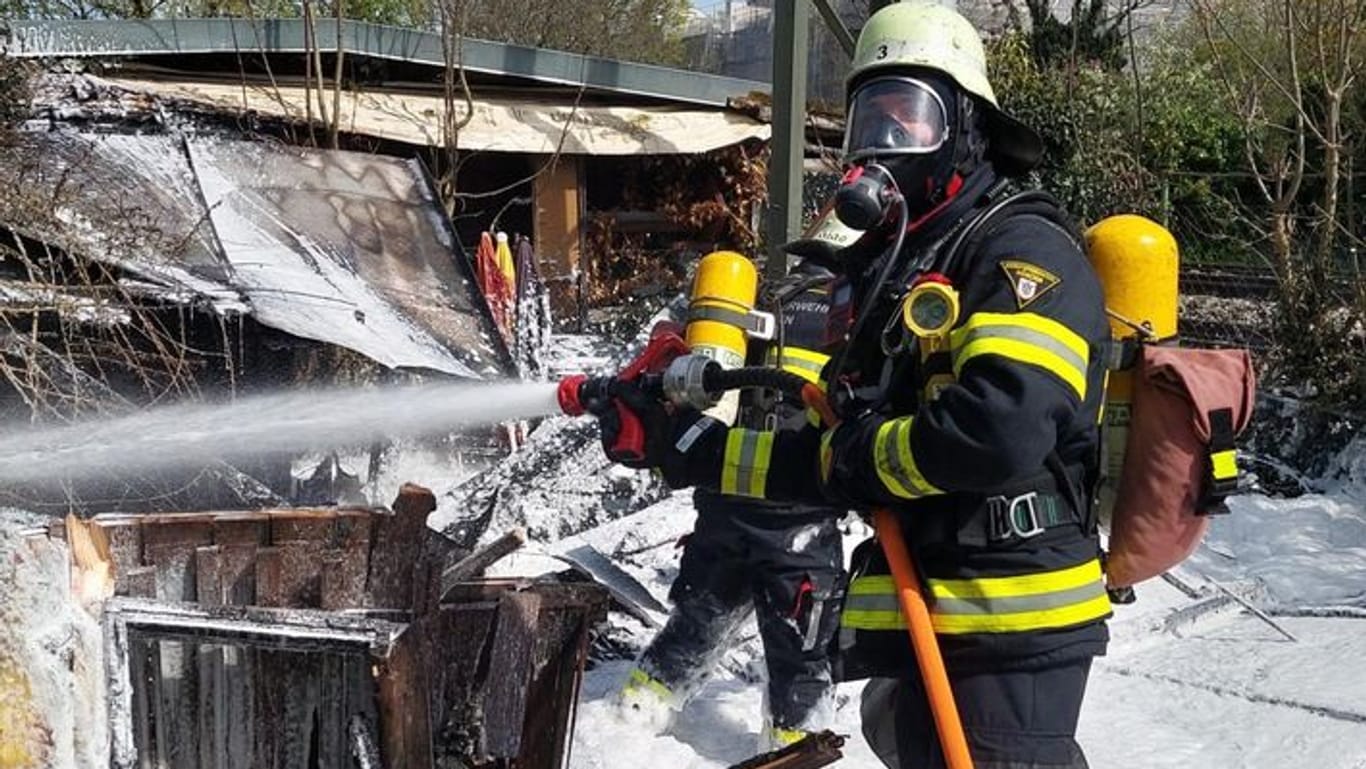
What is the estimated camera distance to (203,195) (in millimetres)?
5625

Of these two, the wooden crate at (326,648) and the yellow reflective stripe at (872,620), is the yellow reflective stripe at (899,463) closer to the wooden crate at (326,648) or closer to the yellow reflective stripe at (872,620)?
the yellow reflective stripe at (872,620)

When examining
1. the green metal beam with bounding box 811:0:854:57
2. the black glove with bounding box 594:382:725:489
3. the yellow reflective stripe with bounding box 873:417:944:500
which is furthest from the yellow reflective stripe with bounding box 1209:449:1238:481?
the green metal beam with bounding box 811:0:854:57

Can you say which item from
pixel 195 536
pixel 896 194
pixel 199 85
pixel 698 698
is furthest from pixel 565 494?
pixel 199 85

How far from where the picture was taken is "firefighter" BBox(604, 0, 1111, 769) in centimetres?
194

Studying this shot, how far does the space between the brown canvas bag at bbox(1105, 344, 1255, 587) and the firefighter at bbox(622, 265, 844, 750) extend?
1.31 m

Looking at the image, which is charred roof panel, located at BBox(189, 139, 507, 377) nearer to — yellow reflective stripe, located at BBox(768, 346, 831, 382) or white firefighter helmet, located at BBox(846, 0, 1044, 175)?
yellow reflective stripe, located at BBox(768, 346, 831, 382)

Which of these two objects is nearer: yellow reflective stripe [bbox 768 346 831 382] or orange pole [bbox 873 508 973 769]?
orange pole [bbox 873 508 973 769]

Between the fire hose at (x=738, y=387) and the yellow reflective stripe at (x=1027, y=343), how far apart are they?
38 centimetres

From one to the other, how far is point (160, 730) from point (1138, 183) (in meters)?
9.43

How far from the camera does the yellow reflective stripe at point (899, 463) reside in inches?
77.9

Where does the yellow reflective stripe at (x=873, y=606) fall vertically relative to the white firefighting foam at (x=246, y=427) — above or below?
above

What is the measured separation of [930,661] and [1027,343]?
21.9 inches

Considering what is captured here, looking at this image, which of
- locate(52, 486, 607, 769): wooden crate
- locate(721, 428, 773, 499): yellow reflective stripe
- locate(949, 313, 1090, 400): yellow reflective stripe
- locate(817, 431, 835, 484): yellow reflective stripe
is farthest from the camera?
locate(52, 486, 607, 769): wooden crate

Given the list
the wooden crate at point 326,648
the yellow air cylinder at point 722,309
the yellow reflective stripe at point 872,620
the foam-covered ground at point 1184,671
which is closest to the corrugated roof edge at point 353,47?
the foam-covered ground at point 1184,671
